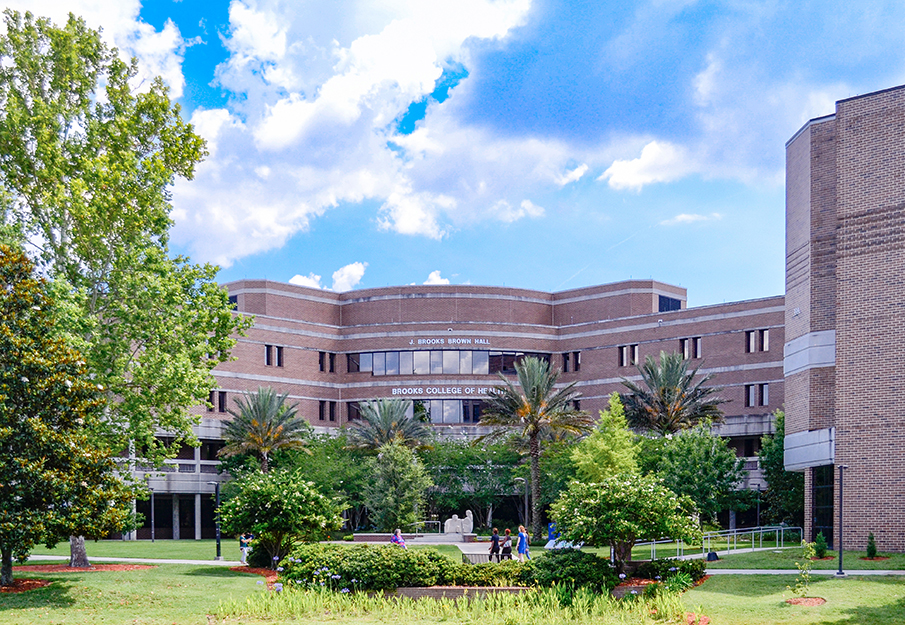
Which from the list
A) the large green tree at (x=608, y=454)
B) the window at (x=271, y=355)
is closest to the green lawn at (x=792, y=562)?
the large green tree at (x=608, y=454)

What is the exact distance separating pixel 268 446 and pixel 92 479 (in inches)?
1443

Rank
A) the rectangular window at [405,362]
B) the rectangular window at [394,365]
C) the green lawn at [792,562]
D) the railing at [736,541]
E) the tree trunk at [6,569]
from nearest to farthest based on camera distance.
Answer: the tree trunk at [6,569] < the green lawn at [792,562] < the railing at [736,541] < the rectangular window at [405,362] < the rectangular window at [394,365]

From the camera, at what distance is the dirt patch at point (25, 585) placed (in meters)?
25.7

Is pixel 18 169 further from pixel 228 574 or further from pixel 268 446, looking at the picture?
→ pixel 268 446

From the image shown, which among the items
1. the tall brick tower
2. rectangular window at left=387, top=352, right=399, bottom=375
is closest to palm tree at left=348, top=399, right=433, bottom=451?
rectangular window at left=387, top=352, right=399, bottom=375

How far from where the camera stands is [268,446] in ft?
207

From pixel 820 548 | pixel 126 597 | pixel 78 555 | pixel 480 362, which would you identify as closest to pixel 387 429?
pixel 480 362

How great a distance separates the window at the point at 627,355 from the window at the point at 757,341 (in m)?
8.96

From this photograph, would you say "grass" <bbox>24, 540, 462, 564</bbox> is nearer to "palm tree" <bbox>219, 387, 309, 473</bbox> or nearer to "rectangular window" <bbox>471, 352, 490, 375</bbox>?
"palm tree" <bbox>219, 387, 309, 473</bbox>

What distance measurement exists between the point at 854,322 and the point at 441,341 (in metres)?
46.0

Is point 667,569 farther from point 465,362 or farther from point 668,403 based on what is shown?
point 465,362

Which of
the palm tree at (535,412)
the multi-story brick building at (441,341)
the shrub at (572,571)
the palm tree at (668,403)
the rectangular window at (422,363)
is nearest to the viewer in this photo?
the shrub at (572,571)

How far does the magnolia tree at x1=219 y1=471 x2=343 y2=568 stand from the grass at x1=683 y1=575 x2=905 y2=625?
38.9 feet

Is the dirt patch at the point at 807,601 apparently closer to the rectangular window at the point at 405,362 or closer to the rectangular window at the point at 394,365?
the rectangular window at the point at 405,362
